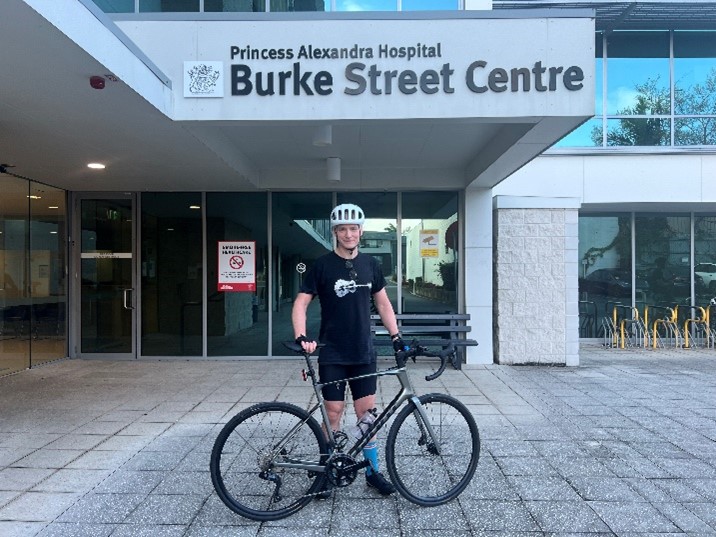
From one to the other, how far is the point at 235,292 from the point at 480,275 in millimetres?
4019

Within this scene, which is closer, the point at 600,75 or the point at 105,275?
the point at 105,275

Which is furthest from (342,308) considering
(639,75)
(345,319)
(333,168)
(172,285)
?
(639,75)

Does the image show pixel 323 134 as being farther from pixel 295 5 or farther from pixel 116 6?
pixel 116 6

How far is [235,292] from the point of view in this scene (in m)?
8.94

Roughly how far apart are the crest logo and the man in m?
2.63

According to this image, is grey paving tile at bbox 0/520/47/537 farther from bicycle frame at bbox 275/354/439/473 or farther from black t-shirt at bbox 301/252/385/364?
black t-shirt at bbox 301/252/385/364

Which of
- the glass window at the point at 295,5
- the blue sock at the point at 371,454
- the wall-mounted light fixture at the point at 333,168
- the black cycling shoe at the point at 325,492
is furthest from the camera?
the wall-mounted light fixture at the point at 333,168

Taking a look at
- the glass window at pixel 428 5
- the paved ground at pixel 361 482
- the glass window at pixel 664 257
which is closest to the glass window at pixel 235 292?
the paved ground at pixel 361 482

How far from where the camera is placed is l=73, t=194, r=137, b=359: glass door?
8.91 metres

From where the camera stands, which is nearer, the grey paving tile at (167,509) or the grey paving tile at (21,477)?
the grey paving tile at (167,509)

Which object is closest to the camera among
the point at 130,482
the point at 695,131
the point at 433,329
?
the point at 130,482

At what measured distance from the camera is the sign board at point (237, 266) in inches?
350

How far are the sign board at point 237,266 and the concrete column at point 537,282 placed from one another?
4.00m

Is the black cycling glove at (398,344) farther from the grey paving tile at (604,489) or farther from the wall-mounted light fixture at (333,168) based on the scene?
the wall-mounted light fixture at (333,168)
